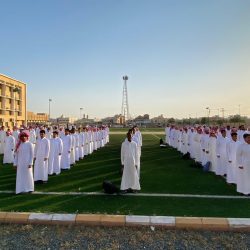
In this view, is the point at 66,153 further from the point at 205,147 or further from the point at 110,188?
the point at 205,147

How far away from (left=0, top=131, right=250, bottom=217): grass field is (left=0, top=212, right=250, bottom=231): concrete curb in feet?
3.14

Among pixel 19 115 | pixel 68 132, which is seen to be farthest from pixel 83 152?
pixel 19 115

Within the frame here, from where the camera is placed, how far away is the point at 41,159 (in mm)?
11266

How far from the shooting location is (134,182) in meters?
9.53

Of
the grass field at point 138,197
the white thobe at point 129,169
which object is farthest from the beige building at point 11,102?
the white thobe at point 129,169

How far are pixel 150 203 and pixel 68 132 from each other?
7.87 meters

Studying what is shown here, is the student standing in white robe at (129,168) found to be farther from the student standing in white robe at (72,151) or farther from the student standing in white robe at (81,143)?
the student standing in white robe at (81,143)

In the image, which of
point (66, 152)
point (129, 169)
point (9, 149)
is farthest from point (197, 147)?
point (9, 149)

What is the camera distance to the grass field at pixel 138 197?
7.53 meters

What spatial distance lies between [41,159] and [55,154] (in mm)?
1900

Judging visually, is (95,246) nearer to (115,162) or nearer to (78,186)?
(78,186)

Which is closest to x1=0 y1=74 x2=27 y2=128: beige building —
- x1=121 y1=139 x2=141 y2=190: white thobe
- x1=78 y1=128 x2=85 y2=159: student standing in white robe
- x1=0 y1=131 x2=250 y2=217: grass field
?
x1=78 y1=128 x2=85 y2=159: student standing in white robe

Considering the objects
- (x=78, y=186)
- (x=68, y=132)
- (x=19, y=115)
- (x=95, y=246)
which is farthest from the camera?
(x=19, y=115)

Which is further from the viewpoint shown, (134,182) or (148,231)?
(134,182)
